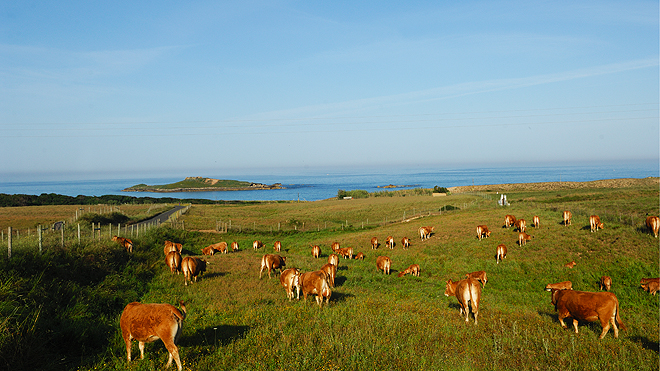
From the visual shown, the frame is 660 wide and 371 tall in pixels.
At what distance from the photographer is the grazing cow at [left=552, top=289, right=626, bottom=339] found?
9.32 m

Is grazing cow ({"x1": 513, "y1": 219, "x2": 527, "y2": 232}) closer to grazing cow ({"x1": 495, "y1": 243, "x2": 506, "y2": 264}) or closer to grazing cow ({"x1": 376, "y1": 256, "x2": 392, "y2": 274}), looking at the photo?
grazing cow ({"x1": 495, "y1": 243, "x2": 506, "y2": 264})

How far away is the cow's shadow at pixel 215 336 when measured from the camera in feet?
27.8

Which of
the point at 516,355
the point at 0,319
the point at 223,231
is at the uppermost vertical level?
the point at 0,319

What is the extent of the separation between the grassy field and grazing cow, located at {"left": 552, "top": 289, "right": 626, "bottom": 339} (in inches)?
16.8

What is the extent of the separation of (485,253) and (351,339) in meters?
17.9

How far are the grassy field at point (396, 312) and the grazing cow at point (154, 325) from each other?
0.44 meters

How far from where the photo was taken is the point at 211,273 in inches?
758

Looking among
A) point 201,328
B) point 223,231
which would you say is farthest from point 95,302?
point 223,231

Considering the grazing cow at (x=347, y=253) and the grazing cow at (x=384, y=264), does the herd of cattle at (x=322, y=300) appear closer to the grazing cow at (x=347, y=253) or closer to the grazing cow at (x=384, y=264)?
the grazing cow at (x=384, y=264)

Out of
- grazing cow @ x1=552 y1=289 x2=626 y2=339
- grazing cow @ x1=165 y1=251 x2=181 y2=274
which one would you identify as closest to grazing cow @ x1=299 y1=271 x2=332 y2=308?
grazing cow @ x1=552 y1=289 x2=626 y2=339

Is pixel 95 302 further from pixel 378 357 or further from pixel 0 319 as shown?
pixel 378 357

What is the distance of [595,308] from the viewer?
31.1 feet

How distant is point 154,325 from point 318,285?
629 cm

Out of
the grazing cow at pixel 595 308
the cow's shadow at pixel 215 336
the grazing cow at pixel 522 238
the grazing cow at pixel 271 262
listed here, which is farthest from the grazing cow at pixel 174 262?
the grazing cow at pixel 522 238
